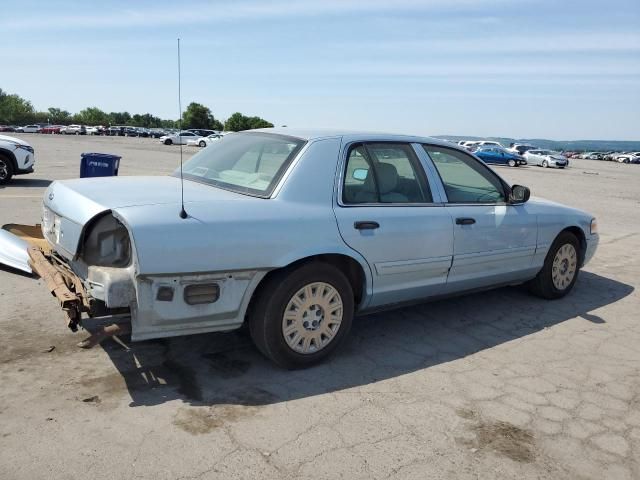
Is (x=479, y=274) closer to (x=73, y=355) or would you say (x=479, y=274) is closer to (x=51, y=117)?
(x=73, y=355)

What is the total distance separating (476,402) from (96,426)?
2231mm

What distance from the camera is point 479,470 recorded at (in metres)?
2.82

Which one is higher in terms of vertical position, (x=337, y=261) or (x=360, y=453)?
(x=337, y=261)

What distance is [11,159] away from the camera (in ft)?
41.4

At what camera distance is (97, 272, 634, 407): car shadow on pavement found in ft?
11.5

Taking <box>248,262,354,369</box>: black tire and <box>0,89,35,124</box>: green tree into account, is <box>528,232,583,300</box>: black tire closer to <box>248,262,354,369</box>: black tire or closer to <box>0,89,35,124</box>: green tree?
<box>248,262,354,369</box>: black tire

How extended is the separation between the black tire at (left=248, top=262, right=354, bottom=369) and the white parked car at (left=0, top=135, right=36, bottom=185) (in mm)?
11258

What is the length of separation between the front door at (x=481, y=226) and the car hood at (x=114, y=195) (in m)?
1.87

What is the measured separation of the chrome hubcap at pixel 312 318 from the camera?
3.68 meters

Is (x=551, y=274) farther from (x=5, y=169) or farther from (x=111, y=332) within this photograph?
(x=5, y=169)

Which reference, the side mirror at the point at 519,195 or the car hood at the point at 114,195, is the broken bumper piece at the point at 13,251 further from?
the side mirror at the point at 519,195

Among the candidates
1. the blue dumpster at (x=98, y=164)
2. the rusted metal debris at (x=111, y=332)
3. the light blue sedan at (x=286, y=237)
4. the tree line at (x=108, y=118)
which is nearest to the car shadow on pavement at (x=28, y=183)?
the blue dumpster at (x=98, y=164)

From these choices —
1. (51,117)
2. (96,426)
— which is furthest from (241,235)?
(51,117)

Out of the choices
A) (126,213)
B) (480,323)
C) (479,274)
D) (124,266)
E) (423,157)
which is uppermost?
(423,157)
